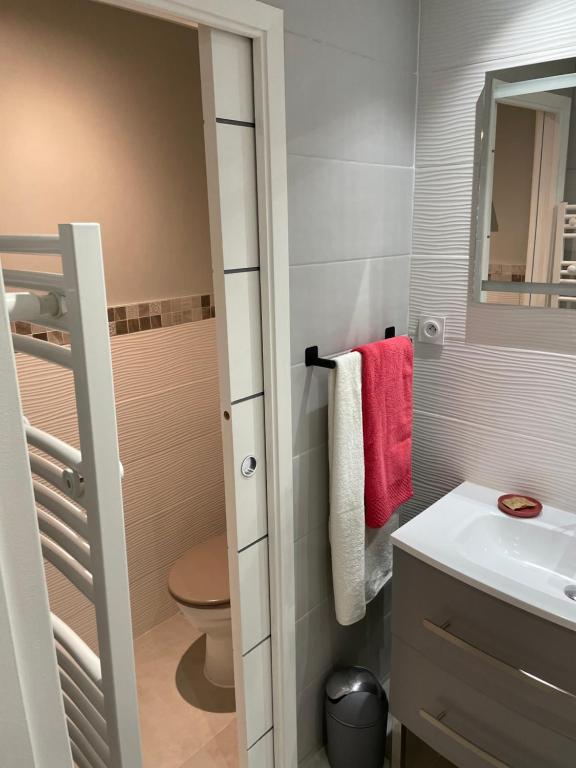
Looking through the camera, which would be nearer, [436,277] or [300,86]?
[300,86]

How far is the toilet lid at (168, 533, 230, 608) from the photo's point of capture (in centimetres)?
195

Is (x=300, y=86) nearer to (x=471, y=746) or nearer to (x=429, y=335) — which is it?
(x=429, y=335)

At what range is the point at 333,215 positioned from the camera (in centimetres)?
148

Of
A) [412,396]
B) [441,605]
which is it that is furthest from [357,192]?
[441,605]

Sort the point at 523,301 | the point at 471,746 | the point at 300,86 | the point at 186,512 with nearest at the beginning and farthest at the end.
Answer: the point at 300,86 < the point at 471,746 < the point at 523,301 < the point at 186,512

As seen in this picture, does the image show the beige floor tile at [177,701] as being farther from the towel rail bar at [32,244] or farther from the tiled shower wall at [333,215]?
the towel rail bar at [32,244]

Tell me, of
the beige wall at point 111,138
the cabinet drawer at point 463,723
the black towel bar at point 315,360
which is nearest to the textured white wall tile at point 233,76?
the black towel bar at point 315,360

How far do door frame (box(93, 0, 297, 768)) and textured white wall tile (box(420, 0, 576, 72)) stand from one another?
0.58m

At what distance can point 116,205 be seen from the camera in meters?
2.04

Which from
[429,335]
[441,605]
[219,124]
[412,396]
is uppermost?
[219,124]

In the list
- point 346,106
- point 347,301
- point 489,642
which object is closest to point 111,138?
point 346,106

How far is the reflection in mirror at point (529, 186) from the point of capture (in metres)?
1.44

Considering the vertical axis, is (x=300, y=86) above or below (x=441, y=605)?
above

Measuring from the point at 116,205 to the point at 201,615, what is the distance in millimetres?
1405
